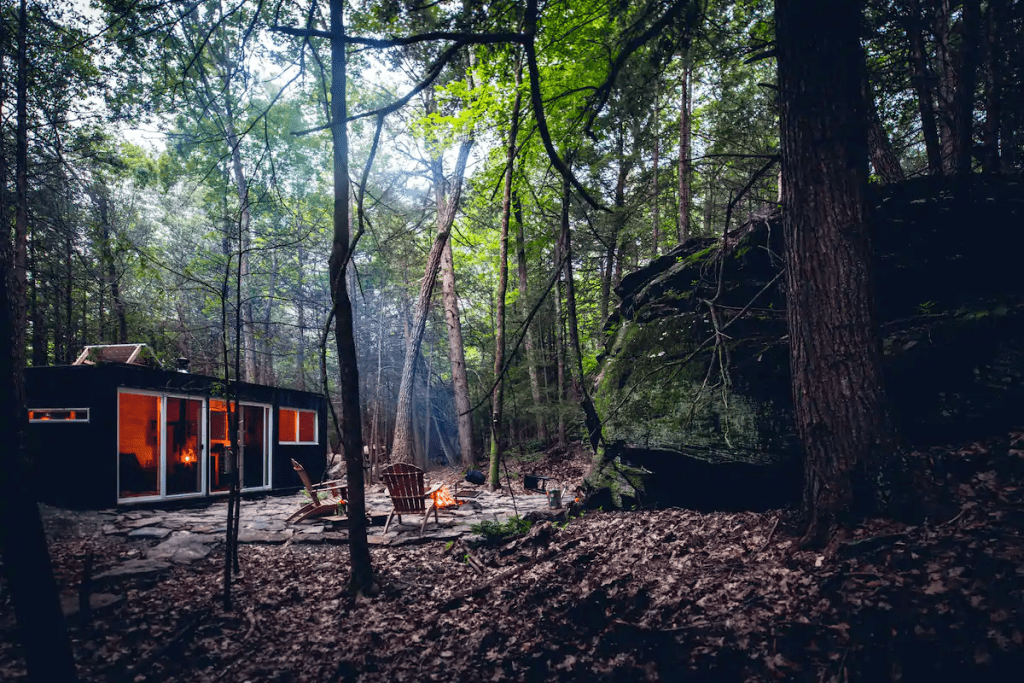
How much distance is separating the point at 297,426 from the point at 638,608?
11369 millimetres

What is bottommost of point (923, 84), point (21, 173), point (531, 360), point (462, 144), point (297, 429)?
point (297, 429)

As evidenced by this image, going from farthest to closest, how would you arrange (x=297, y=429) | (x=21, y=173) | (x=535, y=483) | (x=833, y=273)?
(x=297, y=429)
(x=535, y=483)
(x=21, y=173)
(x=833, y=273)

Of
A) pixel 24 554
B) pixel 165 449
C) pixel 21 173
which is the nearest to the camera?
pixel 24 554

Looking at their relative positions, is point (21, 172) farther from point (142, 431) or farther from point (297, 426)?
point (297, 426)

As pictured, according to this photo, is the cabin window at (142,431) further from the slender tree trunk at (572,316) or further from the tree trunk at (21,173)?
the slender tree trunk at (572,316)

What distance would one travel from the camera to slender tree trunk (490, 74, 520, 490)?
101 inches

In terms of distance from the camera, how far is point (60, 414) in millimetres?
8289

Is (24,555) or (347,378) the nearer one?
(24,555)

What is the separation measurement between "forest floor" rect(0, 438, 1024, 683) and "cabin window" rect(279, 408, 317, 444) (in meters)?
6.73

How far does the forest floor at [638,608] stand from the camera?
2471 mm

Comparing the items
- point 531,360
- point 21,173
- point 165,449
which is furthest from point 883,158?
point 165,449

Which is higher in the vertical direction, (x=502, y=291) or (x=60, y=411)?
(x=502, y=291)

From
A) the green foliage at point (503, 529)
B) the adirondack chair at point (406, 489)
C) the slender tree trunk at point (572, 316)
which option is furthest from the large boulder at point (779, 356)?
the adirondack chair at point (406, 489)

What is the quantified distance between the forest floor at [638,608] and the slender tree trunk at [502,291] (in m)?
1.48
